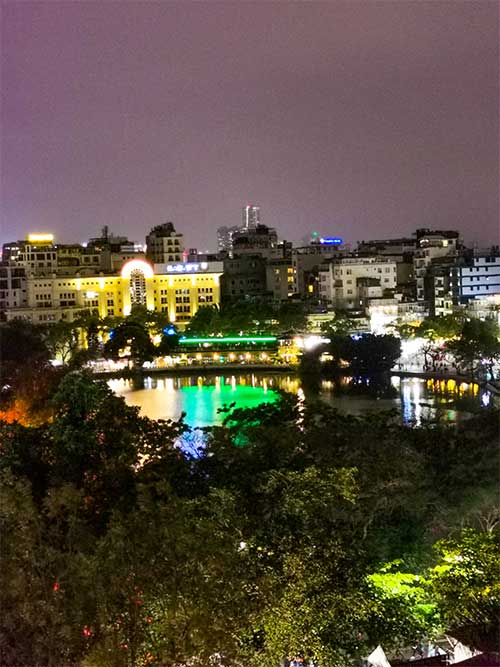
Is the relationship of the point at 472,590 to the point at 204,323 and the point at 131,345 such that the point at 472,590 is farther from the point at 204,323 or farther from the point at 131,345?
the point at 204,323

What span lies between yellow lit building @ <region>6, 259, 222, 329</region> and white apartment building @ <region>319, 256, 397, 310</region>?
10.0 ft

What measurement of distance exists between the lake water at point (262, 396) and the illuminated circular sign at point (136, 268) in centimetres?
618

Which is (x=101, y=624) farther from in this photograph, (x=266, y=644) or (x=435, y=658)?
(x=435, y=658)

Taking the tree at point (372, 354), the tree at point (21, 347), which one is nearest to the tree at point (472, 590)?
the tree at point (21, 347)

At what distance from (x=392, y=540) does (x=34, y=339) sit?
35.9 feet

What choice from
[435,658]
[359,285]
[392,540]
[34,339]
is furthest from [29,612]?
[359,285]

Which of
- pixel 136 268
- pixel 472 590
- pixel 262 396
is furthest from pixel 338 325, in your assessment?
pixel 472 590

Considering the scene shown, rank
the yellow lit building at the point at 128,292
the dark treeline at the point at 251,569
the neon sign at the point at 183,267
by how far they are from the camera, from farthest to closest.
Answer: the neon sign at the point at 183,267
the yellow lit building at the point at 128,292
the dark treeline at the point at 251,569

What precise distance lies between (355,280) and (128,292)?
6.04 meters

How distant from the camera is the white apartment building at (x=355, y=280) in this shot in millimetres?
21875

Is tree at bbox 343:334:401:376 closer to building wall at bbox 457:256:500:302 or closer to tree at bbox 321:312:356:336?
tree at bbox 321:312:356:336

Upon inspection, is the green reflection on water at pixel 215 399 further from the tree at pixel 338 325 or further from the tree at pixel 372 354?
the tree at pixel 338 325

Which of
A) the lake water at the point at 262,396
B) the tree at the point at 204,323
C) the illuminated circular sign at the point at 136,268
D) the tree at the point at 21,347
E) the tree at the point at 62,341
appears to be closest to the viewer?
the lake water at the point at 262,396

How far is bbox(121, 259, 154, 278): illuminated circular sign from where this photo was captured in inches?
905
